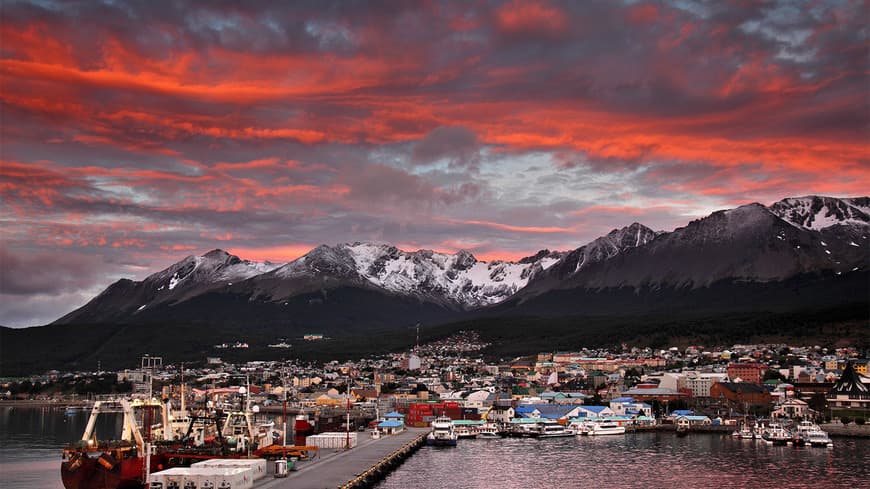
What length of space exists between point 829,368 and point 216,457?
12314 cm

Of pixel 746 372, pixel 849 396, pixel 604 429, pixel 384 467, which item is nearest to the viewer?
pixel 384 467

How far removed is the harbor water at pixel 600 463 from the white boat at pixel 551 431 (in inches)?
128

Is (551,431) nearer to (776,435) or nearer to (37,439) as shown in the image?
(776,435)

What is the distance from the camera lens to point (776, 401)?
131000 millimetres

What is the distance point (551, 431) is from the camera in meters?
111

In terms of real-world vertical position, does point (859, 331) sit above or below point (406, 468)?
above

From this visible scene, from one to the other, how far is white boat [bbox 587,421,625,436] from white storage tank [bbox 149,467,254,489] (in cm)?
6689

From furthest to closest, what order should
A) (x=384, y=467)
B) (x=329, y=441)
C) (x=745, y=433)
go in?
1. (x=745, y=433)
2. (x=329, y=441)
3. (x=384, y=467)

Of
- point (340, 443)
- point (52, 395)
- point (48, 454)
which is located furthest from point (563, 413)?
point (52, 395)

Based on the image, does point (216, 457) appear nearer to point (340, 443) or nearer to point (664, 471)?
point (340, 443)

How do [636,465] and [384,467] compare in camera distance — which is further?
[636,465]

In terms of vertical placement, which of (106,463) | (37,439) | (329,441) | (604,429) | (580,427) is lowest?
(604,429)

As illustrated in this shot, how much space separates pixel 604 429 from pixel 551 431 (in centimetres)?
664

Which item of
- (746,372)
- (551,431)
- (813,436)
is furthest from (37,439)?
(746,372)
